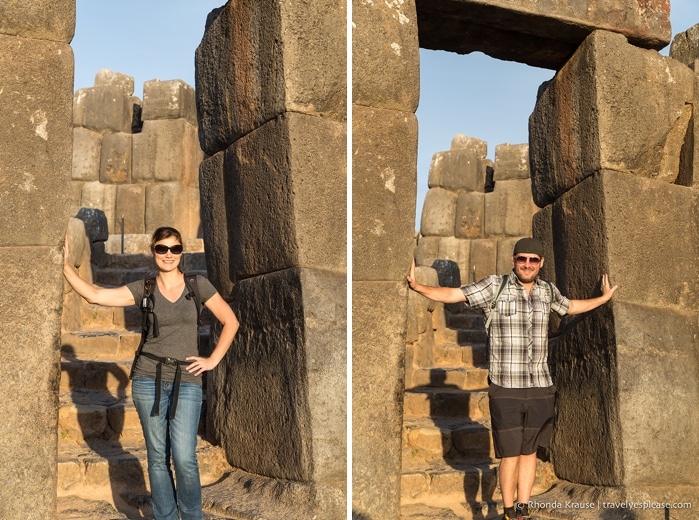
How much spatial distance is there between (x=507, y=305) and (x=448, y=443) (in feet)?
6.66

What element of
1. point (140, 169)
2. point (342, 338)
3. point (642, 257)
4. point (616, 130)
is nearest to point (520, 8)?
point (616, 130)

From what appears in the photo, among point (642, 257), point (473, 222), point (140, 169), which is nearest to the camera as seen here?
point (642, 257)

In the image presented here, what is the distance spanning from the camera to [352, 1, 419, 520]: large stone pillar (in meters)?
4.91

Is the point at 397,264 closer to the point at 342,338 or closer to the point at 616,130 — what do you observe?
the point at 342,338

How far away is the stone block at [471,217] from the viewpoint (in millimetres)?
15484

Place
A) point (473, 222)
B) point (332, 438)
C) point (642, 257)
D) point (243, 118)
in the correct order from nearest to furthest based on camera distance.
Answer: point (332, 438) → point (243, 118) → point (642, 257) → point (473, 222)

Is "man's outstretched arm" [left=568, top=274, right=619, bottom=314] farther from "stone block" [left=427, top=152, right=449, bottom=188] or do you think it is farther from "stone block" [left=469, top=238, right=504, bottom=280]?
"stone block" [left=427, top=152, right=449, bottom=188]

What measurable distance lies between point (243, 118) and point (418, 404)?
3126 millimetres

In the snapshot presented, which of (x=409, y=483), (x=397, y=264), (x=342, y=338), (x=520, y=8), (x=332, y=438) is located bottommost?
(x=409, y=483)

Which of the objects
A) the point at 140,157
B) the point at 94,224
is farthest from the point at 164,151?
the point at 94,224

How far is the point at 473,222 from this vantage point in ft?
50.9

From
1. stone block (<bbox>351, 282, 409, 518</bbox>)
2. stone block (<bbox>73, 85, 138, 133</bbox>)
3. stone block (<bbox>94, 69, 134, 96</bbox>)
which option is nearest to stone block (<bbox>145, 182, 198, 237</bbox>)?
stone block (<bbox>73, 85, 138, 133</bbox>)

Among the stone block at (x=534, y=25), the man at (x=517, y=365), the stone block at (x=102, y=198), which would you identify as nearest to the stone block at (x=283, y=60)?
the stone block at (x=534, y=25)

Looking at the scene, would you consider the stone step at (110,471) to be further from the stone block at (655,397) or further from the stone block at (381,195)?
the stone block at (655,397)
